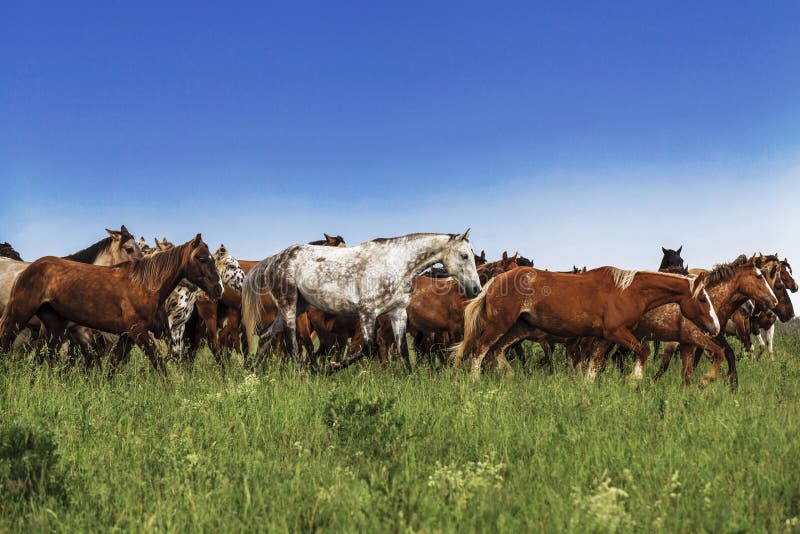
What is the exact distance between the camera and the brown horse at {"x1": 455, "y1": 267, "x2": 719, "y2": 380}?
32.1ft

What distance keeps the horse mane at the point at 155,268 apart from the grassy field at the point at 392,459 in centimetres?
156

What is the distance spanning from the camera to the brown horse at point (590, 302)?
32.1 feet

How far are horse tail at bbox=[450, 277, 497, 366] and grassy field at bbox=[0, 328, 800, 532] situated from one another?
2.31 meters

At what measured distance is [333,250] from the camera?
10.6 meters

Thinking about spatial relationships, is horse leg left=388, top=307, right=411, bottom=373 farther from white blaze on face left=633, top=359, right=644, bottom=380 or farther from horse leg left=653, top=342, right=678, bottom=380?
horse leg left=653, top=342, right=678, bottom=380

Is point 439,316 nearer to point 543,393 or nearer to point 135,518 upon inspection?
point 543,393

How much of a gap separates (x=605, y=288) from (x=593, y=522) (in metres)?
6.45

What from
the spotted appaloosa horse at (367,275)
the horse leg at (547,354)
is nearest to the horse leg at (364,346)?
the spotted appaloosa horse at (367,275)

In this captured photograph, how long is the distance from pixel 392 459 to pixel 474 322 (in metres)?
5.46

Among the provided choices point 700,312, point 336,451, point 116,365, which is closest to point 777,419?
point 700,312

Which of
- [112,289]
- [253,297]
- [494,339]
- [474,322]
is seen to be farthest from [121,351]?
[494,339]

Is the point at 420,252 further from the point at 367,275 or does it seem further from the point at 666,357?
the point at 666,357

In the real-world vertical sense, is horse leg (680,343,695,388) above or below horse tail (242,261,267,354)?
below

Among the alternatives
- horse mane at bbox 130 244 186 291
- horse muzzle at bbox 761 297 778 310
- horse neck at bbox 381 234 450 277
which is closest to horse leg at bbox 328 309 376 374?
horse neck at bbox 381 234 450 277
